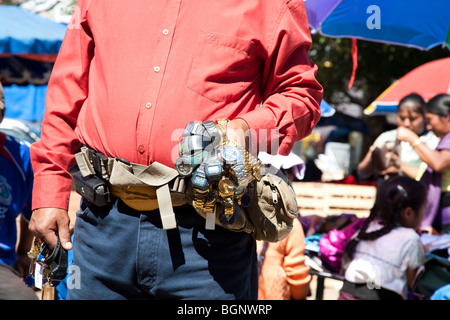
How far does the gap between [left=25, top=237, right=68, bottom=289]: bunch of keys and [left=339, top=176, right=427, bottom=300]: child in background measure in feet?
7.25

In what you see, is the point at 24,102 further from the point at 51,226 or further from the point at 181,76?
the point at 181,76

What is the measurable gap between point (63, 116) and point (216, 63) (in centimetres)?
59

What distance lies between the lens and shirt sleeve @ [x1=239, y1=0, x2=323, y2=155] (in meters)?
1.75

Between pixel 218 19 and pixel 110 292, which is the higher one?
pixel 218 19

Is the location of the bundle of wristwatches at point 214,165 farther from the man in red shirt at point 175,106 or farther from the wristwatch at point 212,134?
the man in red shirt at point 175,106

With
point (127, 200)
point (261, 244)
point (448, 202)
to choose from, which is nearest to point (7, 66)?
point (261, 244)

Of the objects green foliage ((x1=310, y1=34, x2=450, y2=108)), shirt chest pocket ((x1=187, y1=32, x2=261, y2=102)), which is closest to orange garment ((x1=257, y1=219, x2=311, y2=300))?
shirt chest pocket ((x1=187, y1=32, x2=261, y2=102))

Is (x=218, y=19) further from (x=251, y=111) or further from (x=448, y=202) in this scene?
(x=448, y=202)

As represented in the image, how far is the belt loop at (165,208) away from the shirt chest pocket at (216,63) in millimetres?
333

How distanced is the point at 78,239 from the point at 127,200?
0.91 feet

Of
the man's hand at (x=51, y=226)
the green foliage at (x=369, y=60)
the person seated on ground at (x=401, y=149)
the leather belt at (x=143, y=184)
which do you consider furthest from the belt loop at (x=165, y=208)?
the green foliage at (x=369, y=60)

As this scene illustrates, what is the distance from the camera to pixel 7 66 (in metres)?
6.71

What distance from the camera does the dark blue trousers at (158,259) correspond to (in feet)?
5.76
